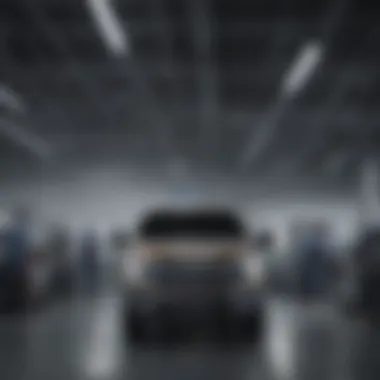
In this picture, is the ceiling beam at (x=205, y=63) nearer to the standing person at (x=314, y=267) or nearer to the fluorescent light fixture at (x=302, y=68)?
the fluorescent light fixture at (x=302, y=68)

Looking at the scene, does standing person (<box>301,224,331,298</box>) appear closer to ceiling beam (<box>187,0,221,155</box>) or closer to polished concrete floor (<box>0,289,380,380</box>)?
ceiling beam (<box>187,0,221,155</box>)

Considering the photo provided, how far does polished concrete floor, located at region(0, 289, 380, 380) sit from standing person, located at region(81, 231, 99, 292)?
1029 centimetres

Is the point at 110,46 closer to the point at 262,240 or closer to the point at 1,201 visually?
the point at 262,240

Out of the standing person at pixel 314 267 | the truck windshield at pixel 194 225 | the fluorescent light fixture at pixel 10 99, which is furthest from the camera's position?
the standing person at pixel 314 267

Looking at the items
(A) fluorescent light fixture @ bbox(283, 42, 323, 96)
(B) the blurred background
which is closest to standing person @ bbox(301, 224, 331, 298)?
(B) the blurred background

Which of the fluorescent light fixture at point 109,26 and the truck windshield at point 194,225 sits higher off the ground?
the fluorescent light fixture at point 109,26

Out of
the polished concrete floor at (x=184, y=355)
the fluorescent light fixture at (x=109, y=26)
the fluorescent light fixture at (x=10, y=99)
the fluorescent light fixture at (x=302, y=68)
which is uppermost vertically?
the fluorescent light fixture at (x=10, y=99)

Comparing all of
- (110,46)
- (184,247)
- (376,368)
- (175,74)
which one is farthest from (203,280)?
(175,74)

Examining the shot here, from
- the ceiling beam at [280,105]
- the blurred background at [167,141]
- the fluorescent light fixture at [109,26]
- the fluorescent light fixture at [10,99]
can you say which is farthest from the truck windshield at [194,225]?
the fluorescent light fixture at [10,99]

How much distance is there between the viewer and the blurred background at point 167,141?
12953mm

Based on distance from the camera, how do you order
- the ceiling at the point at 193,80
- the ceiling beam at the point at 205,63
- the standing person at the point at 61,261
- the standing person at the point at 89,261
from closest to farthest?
the ceiling beam at the point at 205,63, the ceiling at the point at 193,80, the standing person at the point at 61,261, the standing person at the point at 89,261

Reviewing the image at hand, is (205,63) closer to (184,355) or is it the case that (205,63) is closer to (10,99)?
(10,99)

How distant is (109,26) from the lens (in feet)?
53.4

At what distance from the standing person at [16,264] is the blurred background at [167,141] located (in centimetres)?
4
